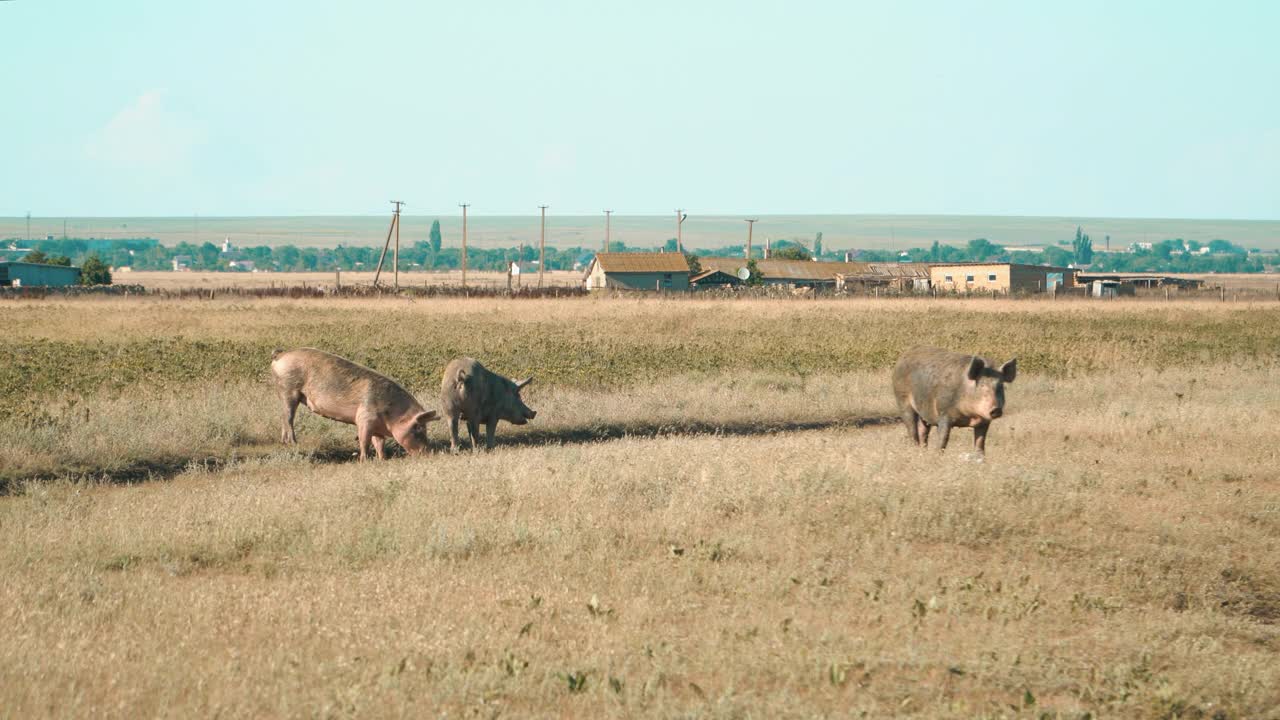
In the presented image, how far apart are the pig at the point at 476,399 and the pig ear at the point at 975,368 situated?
6.73 metres

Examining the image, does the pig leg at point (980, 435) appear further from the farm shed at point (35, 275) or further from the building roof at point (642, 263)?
the building roof at point (642, 263)

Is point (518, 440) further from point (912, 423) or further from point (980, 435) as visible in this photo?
point (980, 435)

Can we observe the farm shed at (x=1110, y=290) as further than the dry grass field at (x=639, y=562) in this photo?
Yes

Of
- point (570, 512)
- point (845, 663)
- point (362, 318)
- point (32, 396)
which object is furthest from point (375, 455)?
point (362, 318)

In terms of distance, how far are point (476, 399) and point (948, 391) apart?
6.80 metres

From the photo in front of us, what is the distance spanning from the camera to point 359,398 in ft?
61.5

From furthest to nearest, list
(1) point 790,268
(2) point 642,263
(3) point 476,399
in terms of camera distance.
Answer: (1) point 790,268 < (2) point 642,263 < (3) point 476,399

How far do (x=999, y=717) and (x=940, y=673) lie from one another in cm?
86

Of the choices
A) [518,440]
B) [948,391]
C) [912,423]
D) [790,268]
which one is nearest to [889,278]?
[790,268]

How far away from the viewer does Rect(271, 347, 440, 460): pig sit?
18.6 m

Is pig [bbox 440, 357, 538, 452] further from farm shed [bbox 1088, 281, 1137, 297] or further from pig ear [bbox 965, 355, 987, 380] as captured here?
farm shed [bbox 1088, 281, 1137, 297]

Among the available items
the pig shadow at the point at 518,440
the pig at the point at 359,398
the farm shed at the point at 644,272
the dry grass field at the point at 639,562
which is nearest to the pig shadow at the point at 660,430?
the pig shadow at the point at 518,440

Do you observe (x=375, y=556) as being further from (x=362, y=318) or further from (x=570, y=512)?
(x=362, y=318)

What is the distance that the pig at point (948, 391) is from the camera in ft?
56.6
